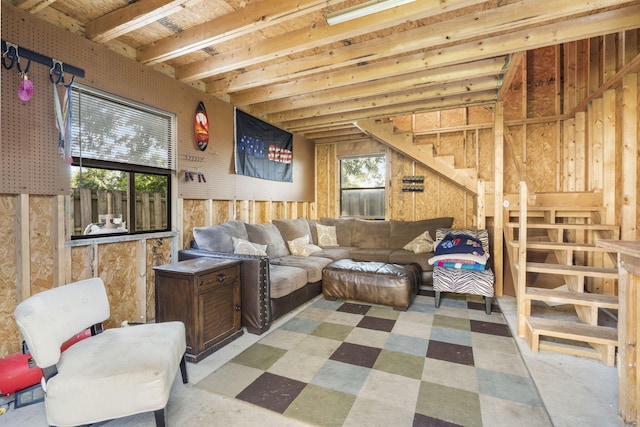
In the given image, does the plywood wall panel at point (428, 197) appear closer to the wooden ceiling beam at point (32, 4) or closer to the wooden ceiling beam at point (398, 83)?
the wooden ceiling beam at point (398, 83)

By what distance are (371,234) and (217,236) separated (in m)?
3.00

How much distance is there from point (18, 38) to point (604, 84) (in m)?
5.69

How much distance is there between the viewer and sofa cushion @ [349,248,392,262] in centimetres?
470

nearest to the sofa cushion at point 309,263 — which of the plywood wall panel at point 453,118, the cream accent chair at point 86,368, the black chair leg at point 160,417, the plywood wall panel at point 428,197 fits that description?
the cream accent chair at point 86,368

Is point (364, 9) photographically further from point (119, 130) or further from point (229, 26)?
point (119, 130)

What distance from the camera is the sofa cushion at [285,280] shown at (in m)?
2.99

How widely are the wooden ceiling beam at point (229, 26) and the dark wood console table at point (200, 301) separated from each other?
2.03 m

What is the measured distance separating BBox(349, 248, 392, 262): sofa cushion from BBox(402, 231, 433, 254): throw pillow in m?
0.35

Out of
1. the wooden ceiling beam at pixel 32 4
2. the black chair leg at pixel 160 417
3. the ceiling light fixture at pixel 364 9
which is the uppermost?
the wooden ceiling beam at pixel 32 4

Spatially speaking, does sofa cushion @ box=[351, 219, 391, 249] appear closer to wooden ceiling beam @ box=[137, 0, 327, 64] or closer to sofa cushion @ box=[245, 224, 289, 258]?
sofa cushion @ box=[245, 224, 289, 258]

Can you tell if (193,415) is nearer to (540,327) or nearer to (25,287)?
(25,287)

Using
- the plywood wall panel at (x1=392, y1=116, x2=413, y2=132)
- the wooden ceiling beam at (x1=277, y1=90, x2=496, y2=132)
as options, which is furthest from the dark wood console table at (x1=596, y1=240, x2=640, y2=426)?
the plywood wall panel at (x1=392, y1=116, x2=413, y2=132)

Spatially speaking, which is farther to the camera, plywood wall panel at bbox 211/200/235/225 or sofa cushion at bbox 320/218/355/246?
sofa cushion at bbox 320/218/355/246

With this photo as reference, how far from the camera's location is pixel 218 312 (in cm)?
254
